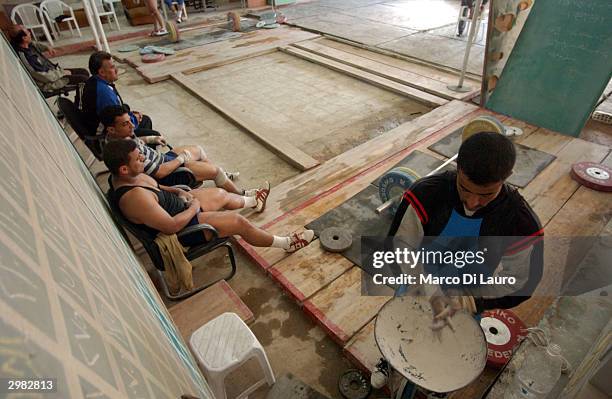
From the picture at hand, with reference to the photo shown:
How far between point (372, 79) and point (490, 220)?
459 centimetres

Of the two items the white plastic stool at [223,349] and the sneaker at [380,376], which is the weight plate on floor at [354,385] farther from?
the white plastic stool at [223,349]

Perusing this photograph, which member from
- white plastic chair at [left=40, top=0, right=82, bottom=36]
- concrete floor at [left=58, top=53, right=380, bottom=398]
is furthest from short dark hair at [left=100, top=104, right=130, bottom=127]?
white plastic chair at [left=40, top=0, right=82, bottom=36]

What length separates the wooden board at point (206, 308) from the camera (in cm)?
221

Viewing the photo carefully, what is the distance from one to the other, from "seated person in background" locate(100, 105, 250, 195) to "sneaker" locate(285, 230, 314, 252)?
2.00ft

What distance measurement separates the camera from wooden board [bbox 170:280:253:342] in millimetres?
2211

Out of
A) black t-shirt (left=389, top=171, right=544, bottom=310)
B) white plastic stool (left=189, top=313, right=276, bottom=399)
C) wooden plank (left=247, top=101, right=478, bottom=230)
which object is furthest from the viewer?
wooden plank (left=247, top=101, right=478, bottom=230)

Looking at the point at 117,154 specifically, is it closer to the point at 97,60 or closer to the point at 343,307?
the point at 97,60

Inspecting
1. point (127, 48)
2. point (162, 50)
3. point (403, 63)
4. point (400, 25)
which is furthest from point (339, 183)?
point (127, 48)

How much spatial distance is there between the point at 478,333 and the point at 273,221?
1999 mm

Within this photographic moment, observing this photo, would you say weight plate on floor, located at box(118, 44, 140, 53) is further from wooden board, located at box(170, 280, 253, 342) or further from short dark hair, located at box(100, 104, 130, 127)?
wooden board, located at box(170, 280, 253, 342)

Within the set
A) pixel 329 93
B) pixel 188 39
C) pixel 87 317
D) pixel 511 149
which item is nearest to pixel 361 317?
pixel 511 149

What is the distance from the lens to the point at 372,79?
560cm

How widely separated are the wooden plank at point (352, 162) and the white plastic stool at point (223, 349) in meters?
1.23

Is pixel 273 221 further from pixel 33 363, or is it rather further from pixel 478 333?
pixel 33 363
